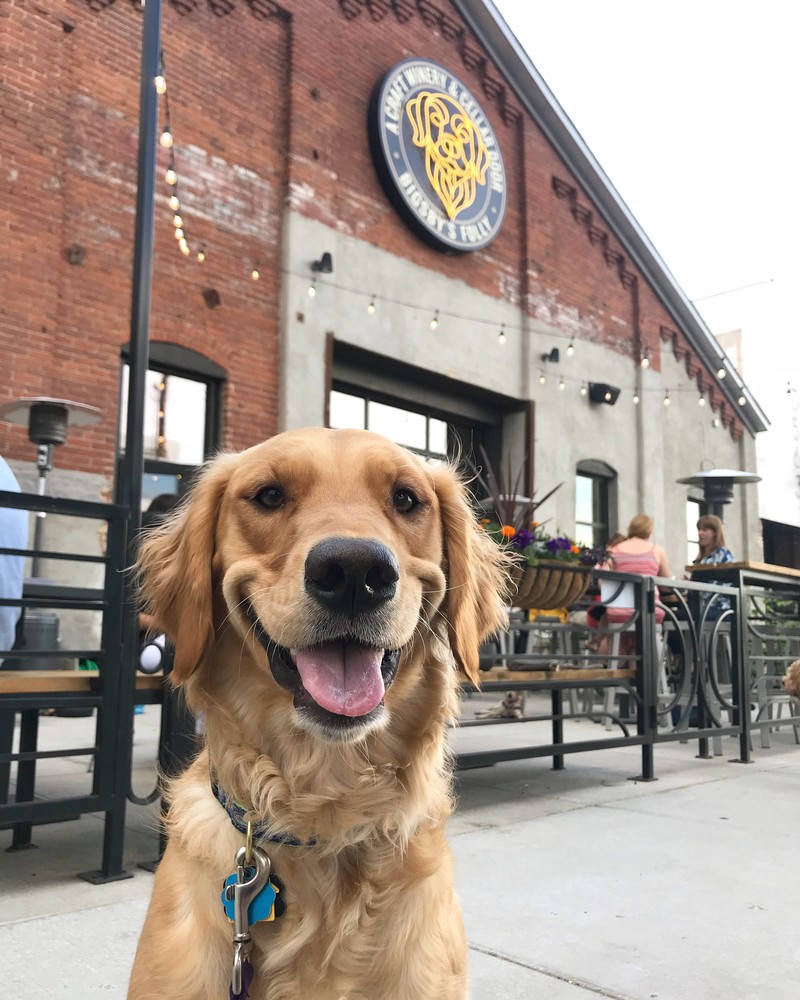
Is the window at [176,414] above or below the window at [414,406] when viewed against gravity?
below

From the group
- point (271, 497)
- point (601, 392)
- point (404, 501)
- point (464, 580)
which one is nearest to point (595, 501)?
point (601, 392)

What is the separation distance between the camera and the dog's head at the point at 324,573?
65.9 inches

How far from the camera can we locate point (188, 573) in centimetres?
200

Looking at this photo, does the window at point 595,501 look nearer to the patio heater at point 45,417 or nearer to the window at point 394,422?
the window at point 394,422

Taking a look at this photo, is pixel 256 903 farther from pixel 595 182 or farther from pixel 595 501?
pixel 595 182

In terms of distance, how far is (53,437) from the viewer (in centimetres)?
673

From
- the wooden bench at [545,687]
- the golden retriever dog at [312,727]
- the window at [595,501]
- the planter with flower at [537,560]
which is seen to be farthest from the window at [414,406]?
the golden retriever dog at [312,727]

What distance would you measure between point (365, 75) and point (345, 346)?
3637 mm

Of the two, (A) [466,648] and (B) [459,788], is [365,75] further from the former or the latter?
(A) [466,648]

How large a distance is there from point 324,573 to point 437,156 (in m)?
A: 11.0

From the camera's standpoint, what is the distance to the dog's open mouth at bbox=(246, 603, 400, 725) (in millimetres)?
1675

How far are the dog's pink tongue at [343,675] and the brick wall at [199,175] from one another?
6.51 meters

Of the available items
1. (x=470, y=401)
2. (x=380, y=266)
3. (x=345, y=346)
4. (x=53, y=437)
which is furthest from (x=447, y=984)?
(x=470, y=401)

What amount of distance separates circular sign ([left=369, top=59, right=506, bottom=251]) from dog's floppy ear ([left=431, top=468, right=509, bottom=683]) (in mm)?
9473
